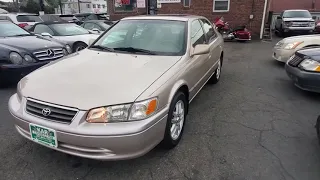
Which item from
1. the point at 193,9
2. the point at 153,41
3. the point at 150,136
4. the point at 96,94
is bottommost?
the point at 150,136

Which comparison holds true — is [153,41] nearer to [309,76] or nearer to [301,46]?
[309,76]

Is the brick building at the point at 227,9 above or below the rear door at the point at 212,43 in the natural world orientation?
above

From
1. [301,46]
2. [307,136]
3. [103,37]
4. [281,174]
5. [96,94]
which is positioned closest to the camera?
[96,94]

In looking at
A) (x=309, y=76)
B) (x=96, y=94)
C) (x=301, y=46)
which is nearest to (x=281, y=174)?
(x=96, y=94)

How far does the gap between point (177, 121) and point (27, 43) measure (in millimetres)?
3974

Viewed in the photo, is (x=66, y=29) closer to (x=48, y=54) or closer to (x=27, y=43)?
(x=27, y=43)

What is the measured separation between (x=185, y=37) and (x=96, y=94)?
1.62 meters

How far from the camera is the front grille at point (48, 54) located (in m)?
4.87

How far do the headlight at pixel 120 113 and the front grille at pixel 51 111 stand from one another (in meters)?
0.17

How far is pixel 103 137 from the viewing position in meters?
2.03

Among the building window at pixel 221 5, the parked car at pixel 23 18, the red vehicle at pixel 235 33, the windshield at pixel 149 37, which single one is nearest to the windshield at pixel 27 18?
the parked car at pixel 23 18

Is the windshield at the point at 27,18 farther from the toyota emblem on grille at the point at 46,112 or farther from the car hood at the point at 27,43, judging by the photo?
the toyota emblem on grille at the point at 46,112

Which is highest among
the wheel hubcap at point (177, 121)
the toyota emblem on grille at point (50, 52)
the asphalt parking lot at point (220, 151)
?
the toyota emblem on grille at point (50, 52)

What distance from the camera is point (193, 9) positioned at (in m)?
14.6
